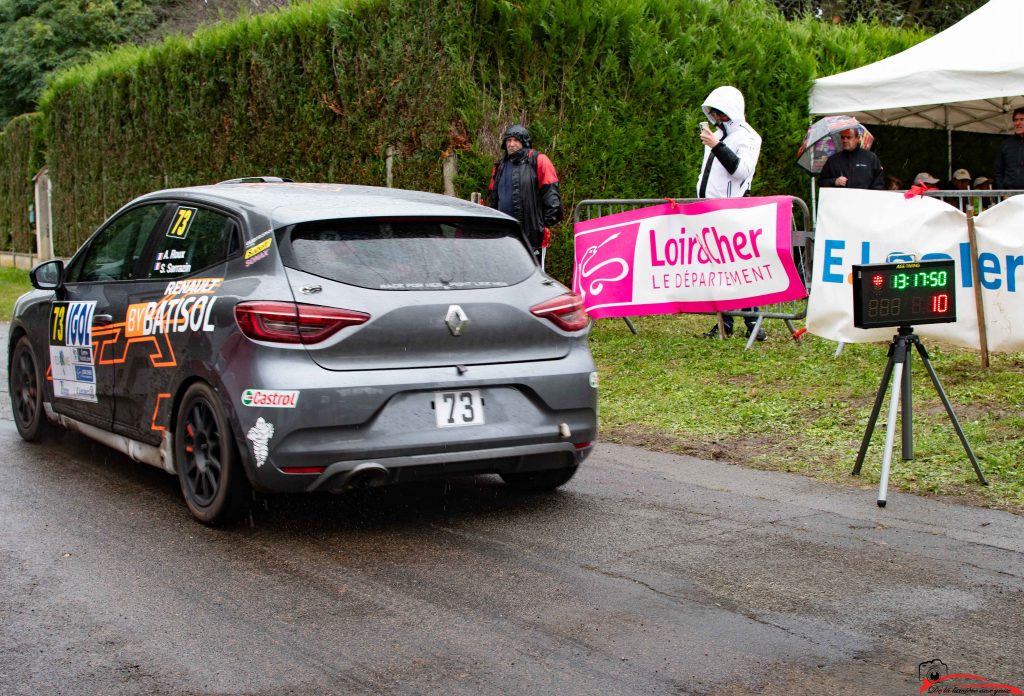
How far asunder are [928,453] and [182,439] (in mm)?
4211

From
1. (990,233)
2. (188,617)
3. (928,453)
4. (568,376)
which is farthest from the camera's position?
(990,233)

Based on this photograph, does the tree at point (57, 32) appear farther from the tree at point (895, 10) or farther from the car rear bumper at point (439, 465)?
the car rear bumper at point (439, 465)

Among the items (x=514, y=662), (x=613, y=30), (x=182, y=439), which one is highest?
(x=613, y=30)

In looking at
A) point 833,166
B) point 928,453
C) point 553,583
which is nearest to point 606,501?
point 553,583

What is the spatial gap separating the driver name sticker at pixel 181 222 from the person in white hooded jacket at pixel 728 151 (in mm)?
6225

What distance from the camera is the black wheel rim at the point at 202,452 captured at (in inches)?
220

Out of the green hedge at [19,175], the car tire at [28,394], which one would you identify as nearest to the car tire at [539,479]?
the car tire at [28,394]

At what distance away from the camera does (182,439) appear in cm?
582

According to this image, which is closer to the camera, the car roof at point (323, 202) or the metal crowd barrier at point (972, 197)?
the car roof at point (323, 202)

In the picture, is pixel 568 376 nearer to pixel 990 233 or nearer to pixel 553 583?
pixel 553 583

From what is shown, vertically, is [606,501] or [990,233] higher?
[990,233]

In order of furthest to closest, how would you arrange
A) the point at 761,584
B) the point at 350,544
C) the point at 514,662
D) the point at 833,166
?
the point at 833,166
the point at 350,544
the point at 761,584
the point at 514,662

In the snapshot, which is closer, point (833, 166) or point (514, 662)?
point (514, 662)

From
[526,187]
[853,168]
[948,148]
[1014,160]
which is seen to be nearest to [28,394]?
[526,187]
